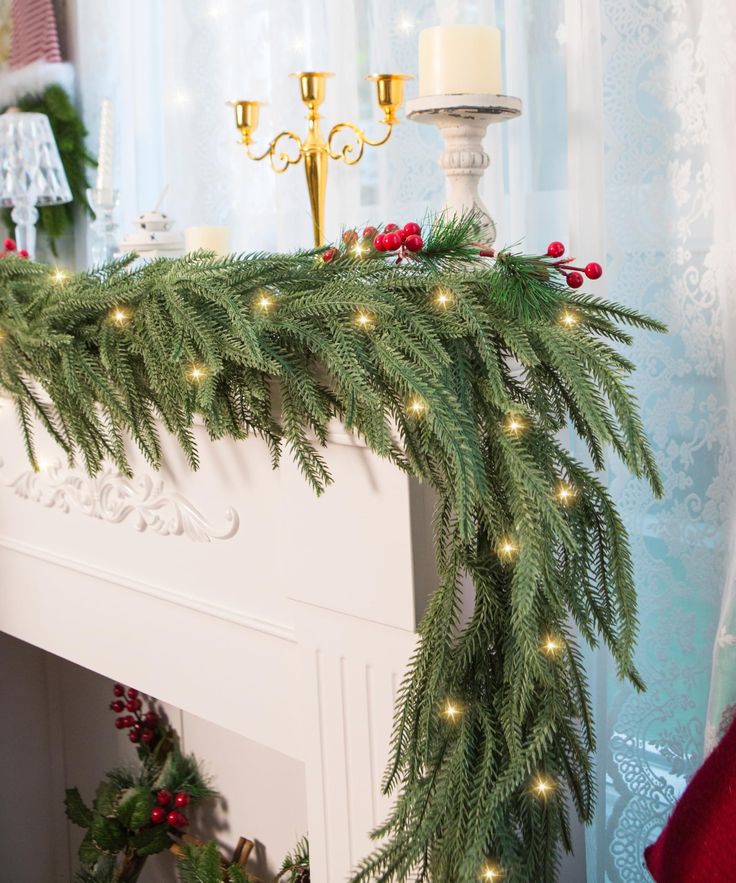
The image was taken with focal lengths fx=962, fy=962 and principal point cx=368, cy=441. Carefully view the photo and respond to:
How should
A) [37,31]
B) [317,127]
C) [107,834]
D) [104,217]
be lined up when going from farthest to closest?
[37,31] < [104,217] < [107,834] < [317,127]

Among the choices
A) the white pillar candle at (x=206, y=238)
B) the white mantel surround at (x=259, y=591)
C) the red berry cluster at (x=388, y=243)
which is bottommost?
the white mantel surround at (x=259, y=591)

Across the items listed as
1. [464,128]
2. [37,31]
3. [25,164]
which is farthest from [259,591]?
[37,31]

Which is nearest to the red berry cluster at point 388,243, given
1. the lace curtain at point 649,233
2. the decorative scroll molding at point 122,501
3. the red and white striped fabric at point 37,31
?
the decorative scroll molding at point 122,501

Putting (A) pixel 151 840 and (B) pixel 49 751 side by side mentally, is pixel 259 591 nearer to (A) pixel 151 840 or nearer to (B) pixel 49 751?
(A) pixel 151 840

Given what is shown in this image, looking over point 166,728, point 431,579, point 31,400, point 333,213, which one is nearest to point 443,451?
point 431,579

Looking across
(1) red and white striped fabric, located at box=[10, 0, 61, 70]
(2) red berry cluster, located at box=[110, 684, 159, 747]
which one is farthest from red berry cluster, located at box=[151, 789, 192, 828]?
(1) red and white striped fabric, located at box=[10, 0, 61, 70]

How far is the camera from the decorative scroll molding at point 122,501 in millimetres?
920

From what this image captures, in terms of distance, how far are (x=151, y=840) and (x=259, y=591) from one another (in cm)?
70

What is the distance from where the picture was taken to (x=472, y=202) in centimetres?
97

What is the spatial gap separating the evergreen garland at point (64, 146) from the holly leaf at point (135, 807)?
1.19 m

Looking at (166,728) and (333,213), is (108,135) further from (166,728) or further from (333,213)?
(166,728)

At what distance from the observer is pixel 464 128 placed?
3.12 feet

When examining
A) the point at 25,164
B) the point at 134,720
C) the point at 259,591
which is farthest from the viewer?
the point at 25,164

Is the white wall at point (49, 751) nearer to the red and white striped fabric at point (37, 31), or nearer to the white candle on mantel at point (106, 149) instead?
the white candle on mantel at point (106, 149)
